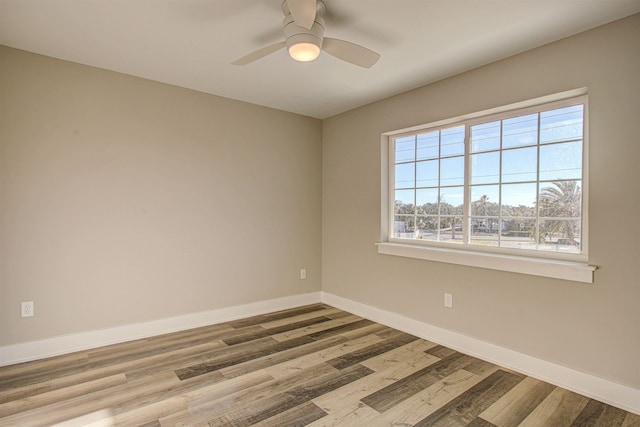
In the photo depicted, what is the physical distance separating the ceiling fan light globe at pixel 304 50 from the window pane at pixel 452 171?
1.82m

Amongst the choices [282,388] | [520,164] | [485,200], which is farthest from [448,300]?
[282,388]

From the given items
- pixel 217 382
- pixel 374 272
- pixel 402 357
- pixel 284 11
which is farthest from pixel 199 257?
pixel 284 11

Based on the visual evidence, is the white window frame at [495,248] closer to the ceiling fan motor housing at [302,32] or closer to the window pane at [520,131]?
the window pane at [520,131]

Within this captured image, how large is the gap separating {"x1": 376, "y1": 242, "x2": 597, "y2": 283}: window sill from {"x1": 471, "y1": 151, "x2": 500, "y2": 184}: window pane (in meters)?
0.64

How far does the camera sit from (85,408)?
2.13 metres

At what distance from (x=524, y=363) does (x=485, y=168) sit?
159 centimetres

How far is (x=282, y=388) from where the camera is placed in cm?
239

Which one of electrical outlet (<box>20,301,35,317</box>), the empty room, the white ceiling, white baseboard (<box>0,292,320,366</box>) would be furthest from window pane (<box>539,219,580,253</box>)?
electrical outlet (<box>20,301,35,317</box>)

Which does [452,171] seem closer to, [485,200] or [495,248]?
[485,200]

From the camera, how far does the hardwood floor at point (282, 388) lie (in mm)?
2061

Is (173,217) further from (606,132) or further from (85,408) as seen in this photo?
(606,132)

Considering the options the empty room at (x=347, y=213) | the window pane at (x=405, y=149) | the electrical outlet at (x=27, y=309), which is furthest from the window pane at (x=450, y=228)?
the electrical outlet at (x=27, y=309)

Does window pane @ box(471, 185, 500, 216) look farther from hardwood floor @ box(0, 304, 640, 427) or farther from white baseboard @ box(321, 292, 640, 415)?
hardwood floor @ box(0, 304, 640, 427)

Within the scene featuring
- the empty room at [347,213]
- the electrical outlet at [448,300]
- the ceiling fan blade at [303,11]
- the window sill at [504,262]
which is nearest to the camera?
the ceiling fan blade at [303,11]
